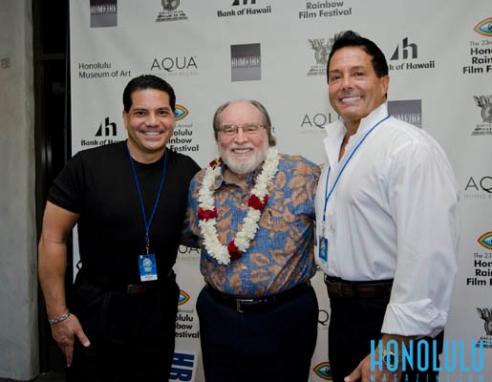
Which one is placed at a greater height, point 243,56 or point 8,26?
point 8,26

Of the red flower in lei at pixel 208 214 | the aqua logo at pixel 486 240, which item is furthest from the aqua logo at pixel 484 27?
the red flower in lei at pixel 208 214

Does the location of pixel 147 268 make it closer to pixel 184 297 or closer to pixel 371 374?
pixel 371 374

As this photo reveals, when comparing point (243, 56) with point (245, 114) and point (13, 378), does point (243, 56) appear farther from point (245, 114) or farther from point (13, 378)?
point (13, 378)

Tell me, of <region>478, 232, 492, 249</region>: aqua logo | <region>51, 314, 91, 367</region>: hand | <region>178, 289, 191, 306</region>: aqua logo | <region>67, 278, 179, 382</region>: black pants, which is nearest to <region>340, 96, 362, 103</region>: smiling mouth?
<region>67, 278, 179, 382</region>: black pants

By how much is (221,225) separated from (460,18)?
1.90 m

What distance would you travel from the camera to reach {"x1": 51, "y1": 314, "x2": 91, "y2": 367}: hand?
1904 mm

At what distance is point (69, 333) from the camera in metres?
1.91

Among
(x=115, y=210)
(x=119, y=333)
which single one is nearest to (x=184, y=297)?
(x=119, y=333)

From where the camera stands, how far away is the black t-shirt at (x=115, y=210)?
6.19 feet

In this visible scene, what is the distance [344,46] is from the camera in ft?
5.44

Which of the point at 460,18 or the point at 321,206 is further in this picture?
the point at 460,18

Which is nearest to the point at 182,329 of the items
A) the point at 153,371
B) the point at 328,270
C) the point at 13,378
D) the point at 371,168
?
the point at 153,371

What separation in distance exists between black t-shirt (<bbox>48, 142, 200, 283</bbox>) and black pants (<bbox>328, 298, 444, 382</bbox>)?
0.77 m

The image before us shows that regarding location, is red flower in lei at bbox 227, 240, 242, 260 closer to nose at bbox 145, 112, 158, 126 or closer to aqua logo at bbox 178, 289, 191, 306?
nose at bbox 145, 112, 158, 126
